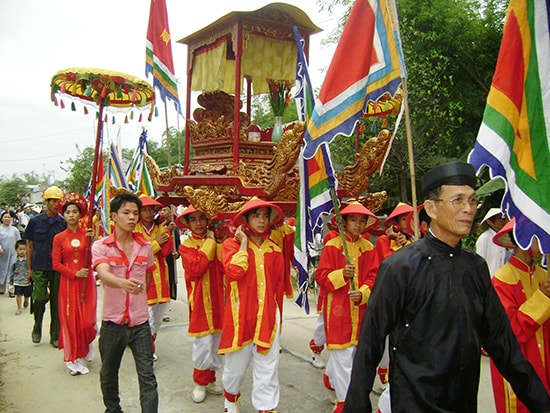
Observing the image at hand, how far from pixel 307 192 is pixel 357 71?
3.93 feet

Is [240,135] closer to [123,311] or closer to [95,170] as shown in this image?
[95,170]

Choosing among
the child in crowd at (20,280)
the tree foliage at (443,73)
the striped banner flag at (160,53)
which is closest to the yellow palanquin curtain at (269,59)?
the striped banner flag at (160,53)

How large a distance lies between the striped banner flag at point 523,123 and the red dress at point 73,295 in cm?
450

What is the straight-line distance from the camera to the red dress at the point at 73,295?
5.54m

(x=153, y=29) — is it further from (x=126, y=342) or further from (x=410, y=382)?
(x=410, y=382)

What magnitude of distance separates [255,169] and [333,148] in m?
6.68

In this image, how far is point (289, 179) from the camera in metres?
5.33

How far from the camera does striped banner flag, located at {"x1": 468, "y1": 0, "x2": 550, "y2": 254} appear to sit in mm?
2693

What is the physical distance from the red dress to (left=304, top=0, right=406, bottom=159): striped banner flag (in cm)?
333

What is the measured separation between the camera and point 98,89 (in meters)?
5.39

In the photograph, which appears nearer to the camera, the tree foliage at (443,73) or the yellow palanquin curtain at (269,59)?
the yellow palanquin curtain at (269,59)

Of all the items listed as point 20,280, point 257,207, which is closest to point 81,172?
point 20,280

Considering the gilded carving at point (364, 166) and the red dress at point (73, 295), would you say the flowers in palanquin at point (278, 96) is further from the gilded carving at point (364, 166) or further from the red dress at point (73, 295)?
the red dress at point (73, 295)

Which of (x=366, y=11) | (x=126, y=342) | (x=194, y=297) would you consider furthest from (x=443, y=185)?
(x=194, y=297)
